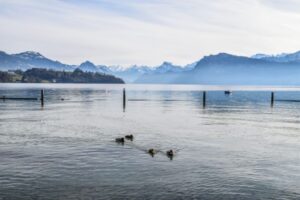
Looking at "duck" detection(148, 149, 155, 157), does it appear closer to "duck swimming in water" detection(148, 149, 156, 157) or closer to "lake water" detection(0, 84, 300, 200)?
"duck swimming in water" detection(148, 149, 156, 157)

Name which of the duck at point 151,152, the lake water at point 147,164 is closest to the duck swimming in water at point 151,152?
the duck at point 151,152

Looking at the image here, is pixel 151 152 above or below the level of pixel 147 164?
above

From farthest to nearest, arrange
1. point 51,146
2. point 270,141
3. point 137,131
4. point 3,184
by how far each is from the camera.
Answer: point 137,131
point 270,141
point 51,146
point 3,184

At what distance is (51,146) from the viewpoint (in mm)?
40000

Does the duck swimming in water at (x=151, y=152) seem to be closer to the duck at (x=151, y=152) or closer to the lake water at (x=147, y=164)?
the duck at (x=151, y=152)

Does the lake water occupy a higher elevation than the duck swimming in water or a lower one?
lower

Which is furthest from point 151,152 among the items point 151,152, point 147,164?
point 147,164

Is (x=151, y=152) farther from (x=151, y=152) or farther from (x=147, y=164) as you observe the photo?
(x=147, y=164)

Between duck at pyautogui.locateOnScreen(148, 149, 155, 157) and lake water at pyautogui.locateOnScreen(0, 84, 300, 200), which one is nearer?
lake water at pyautogui.locateOnScreen(0, 84, 300, 200)

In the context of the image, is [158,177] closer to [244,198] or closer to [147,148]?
[244,198]

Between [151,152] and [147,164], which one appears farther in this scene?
[151,152]

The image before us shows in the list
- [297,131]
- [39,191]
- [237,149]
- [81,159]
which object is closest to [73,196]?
[39,191]

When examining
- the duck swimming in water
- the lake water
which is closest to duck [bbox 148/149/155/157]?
the duck swimming in water

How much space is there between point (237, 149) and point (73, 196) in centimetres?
2188
